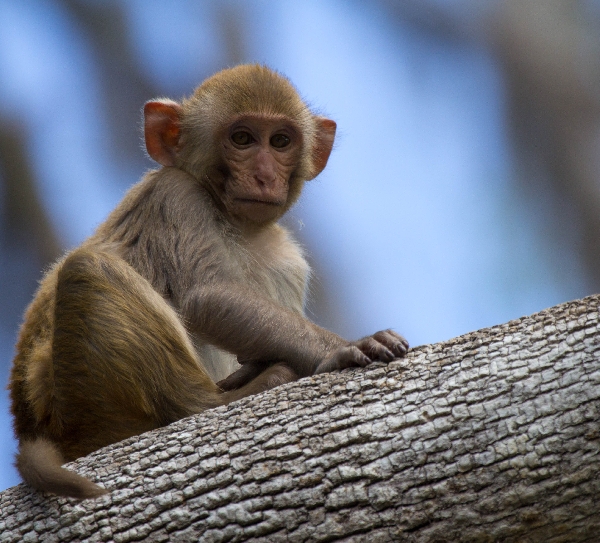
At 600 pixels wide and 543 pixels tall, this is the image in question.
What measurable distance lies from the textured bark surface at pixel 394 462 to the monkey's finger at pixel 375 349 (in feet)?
0.30

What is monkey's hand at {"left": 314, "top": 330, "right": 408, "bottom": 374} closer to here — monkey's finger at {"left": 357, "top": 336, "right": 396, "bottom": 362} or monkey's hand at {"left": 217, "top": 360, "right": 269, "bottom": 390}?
monkey's finger at {"left": 357, "top": 336, "right": 396, "bottom": 362}

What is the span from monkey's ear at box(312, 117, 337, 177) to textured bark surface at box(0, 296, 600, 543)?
282 centimetres

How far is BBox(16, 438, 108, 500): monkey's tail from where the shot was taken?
13.4ft

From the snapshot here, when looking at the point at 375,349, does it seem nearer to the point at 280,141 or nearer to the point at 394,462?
the point at 394,462

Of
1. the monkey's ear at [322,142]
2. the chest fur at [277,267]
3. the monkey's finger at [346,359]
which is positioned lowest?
the monkey's finger at [346,359]

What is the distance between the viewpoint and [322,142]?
6988 millimetres

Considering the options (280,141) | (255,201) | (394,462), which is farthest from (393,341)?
(280,141)

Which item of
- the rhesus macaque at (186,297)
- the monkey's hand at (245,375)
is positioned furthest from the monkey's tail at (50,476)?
the monkey's hand at (245,375)

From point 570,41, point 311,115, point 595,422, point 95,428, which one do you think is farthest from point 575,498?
point 570,41

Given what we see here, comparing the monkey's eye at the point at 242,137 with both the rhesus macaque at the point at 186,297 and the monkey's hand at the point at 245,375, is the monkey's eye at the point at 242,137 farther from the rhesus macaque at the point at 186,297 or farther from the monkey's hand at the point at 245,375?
the monkey's hand at the point at 245,375

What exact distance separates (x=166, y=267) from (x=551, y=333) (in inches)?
107

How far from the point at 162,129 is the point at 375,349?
2867 millimetres

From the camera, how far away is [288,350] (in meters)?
5.45

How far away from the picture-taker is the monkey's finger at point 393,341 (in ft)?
15.1
